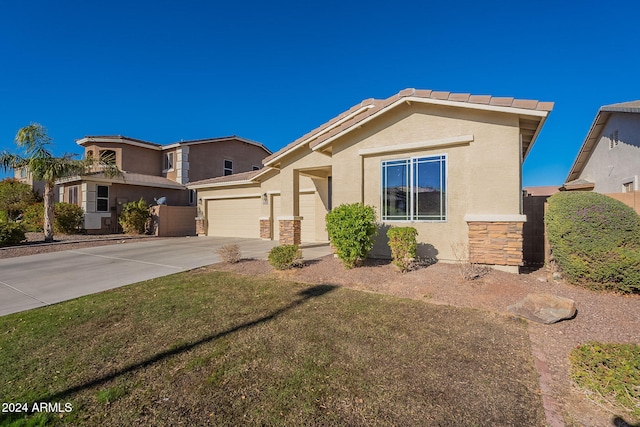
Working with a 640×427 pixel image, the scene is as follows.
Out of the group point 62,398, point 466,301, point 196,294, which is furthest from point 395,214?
point 62,398

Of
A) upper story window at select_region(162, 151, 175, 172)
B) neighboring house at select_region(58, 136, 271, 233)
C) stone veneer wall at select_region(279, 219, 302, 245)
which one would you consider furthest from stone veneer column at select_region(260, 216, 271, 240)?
upper story window at select_region(162, 151, 175, 172)

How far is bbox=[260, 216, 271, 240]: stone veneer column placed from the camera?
50.6 ft

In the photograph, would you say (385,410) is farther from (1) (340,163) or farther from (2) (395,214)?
(1) (340,163)

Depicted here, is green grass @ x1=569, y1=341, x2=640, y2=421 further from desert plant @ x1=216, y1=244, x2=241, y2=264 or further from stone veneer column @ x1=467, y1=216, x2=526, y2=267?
desert plant @ x1=216, y1=244, x2=241, y2=264

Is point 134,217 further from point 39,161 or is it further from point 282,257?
point 282,257

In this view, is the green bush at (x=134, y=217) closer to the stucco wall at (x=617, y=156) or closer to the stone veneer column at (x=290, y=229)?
the stone veneer column at (x=290, y=229)

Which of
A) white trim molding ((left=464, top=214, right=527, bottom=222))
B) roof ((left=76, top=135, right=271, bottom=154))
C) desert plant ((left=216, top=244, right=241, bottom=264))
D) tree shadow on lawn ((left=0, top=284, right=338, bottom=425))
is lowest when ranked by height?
tree shadow on lawn ((left=0, top=284, right=338, bottom=425))

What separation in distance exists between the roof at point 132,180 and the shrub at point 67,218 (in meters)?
1.72

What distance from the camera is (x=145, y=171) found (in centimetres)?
2217

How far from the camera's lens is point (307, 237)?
14.7 metres

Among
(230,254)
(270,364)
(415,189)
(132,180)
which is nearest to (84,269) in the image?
(230,254)

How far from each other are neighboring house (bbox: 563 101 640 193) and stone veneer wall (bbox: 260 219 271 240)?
1573 cm

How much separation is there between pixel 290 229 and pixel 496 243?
23.2ft

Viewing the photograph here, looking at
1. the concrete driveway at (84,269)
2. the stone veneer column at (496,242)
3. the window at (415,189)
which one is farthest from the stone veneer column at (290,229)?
the stone veneer column at (496,242)
